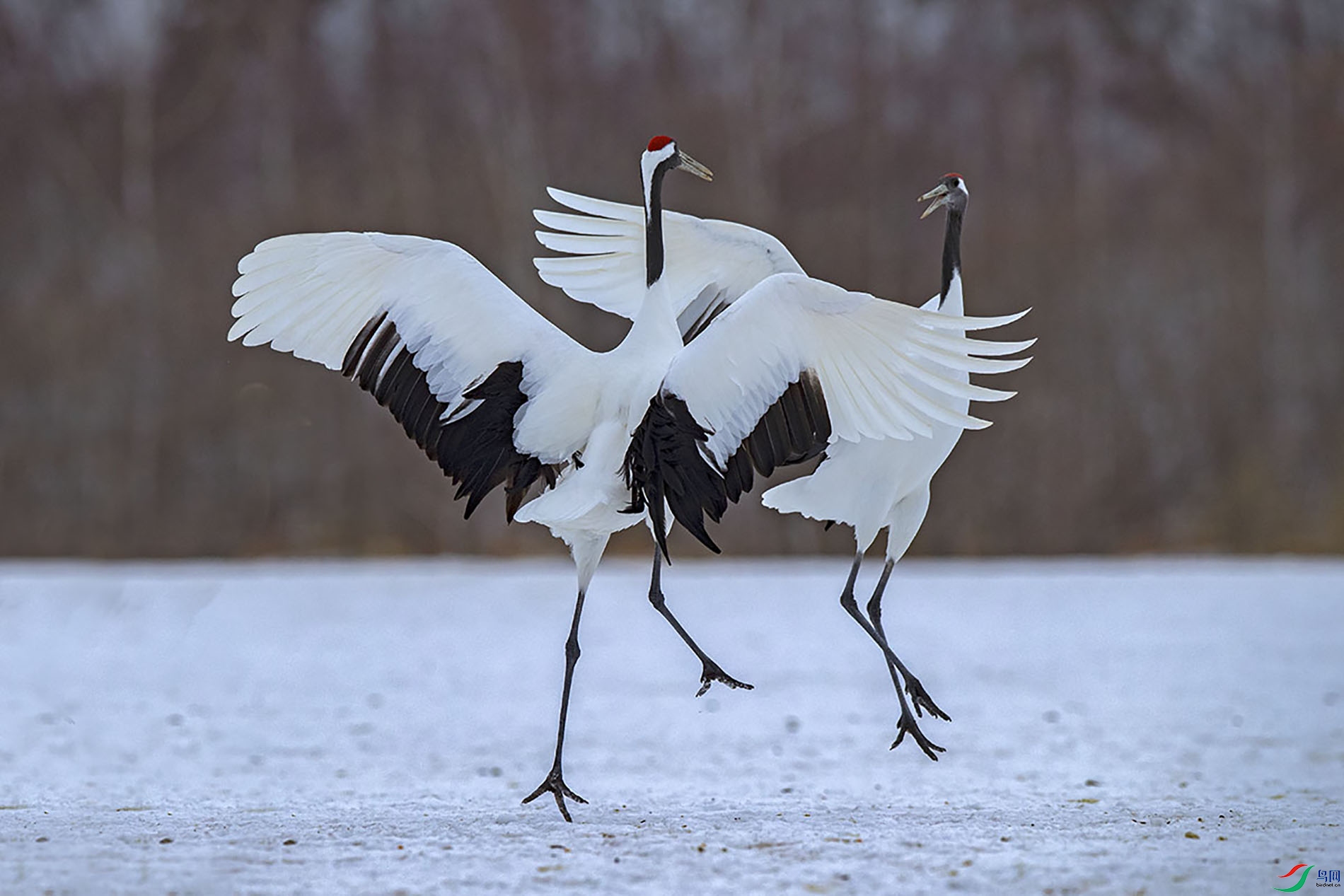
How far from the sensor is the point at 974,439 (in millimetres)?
19891

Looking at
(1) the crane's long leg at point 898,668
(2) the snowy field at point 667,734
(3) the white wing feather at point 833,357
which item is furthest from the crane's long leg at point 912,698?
(3) the white wing feather at point 833,357

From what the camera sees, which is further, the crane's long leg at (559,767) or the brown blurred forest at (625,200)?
the brown blurred forest at (625,200)

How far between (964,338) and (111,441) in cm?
1733

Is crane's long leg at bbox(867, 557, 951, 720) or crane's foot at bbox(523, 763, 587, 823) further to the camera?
crane's long leg at bbox(867, 557, 951, 720)

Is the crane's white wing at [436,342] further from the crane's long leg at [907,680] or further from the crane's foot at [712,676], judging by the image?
the crane's long leg at [907,680]

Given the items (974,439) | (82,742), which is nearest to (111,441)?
(974,439)

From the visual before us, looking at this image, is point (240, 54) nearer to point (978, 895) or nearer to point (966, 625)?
point (966, 625)

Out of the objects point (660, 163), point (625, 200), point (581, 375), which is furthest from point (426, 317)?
point (625, 200)

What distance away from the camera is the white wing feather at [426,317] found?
5.67 m

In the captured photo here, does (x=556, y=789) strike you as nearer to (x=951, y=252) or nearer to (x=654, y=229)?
(x=654, y=229)

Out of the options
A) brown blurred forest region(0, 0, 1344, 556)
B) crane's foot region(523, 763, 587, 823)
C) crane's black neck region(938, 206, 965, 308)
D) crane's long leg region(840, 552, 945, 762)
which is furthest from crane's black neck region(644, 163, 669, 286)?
brown blurred forest region(0, 0, 1344, 556)

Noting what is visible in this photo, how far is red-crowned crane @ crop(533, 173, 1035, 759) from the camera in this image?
6.17m

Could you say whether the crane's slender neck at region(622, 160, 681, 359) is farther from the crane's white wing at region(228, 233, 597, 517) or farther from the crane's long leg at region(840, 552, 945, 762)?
the crane's long leg at region(840, 552, 945, 762)

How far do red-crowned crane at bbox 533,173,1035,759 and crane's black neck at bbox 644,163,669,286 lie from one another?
0.35m
